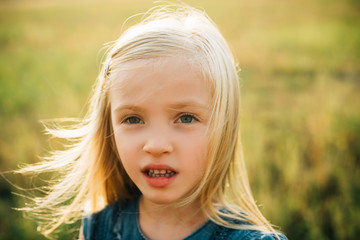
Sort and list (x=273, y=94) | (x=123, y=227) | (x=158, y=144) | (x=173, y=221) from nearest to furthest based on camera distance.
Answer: (x=158, y=144) → (x=173, y=221) → (x=123, y=227) → (x=273, y=94)

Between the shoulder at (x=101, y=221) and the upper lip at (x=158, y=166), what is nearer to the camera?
the upper lip at (x=158, y=166)

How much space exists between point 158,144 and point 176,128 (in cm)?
10

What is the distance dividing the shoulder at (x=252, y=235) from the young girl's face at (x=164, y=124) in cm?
29

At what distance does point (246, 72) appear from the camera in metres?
5.52

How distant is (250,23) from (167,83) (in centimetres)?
608

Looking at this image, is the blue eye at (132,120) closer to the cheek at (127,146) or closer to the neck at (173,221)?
the cheek at (127,146)

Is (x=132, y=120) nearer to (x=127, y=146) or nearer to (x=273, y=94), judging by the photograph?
(x=127, y=146)

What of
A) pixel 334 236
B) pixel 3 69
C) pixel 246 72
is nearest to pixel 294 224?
pixel 334 236

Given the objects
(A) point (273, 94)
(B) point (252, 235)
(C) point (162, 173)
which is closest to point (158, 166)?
(C) point (162, 173)

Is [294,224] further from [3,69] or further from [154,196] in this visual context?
[3,69]

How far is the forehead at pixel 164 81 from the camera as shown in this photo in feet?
4.43

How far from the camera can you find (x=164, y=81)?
135 centimetres

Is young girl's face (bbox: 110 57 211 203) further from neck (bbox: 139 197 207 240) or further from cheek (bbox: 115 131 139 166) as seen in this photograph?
neck (bbox: 139 197 207 240)

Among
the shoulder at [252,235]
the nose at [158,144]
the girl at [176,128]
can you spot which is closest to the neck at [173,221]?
the girl at [176,128]
